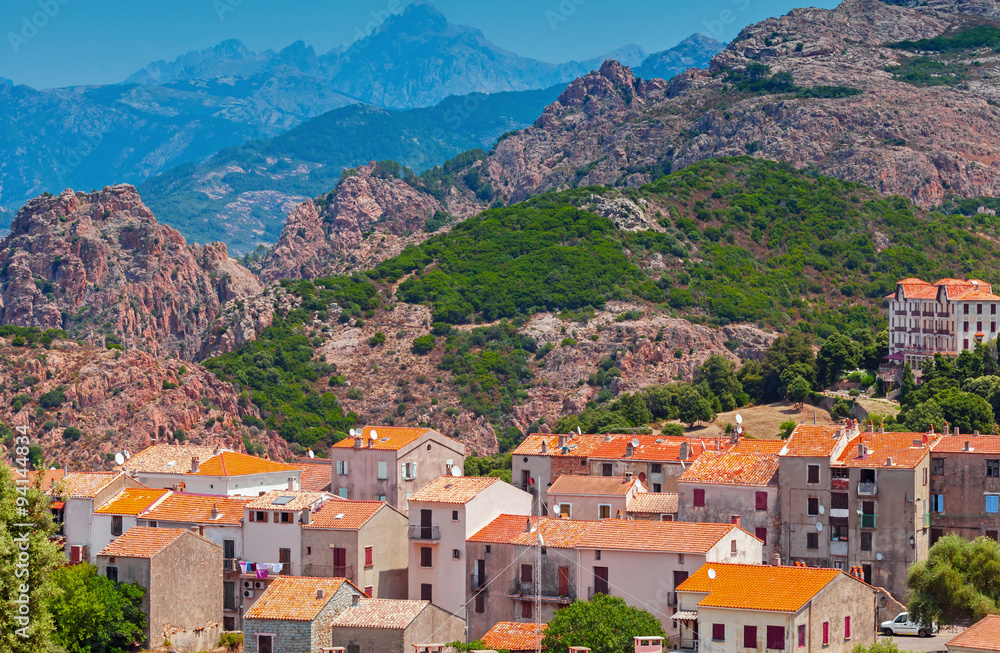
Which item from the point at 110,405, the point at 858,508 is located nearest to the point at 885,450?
the point at 858,508

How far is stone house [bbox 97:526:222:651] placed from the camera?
77.4 m

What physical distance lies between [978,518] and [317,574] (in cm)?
3667

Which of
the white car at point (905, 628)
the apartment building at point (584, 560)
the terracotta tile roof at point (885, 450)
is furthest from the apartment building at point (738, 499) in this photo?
the white car at point (905, 628)

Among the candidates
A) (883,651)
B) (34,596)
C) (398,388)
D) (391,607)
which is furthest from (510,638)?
(398,388)

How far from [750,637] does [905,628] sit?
1447 centimetres

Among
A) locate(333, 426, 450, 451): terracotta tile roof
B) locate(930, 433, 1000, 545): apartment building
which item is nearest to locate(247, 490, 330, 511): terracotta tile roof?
locate(333, 426, 450, 451): terracotta tile roof

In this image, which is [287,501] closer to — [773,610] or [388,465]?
[388,465]

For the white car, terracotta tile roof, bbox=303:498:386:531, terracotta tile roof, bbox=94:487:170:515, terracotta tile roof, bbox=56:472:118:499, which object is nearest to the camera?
the white car

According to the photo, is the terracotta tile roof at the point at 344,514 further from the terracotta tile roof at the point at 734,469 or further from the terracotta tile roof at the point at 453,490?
the terracotta tile roof at the point at 734,469

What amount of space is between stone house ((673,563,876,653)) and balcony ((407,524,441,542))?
56.9 feet

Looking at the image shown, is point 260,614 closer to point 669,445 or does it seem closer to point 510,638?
point 510,638

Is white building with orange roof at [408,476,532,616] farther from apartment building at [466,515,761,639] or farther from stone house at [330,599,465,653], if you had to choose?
stone house at [330,599,465,653]

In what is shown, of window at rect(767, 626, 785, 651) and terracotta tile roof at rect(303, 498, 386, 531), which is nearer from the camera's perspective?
window at rect(767, 626, 785, 651)

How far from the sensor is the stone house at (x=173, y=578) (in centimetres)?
A: 7738
